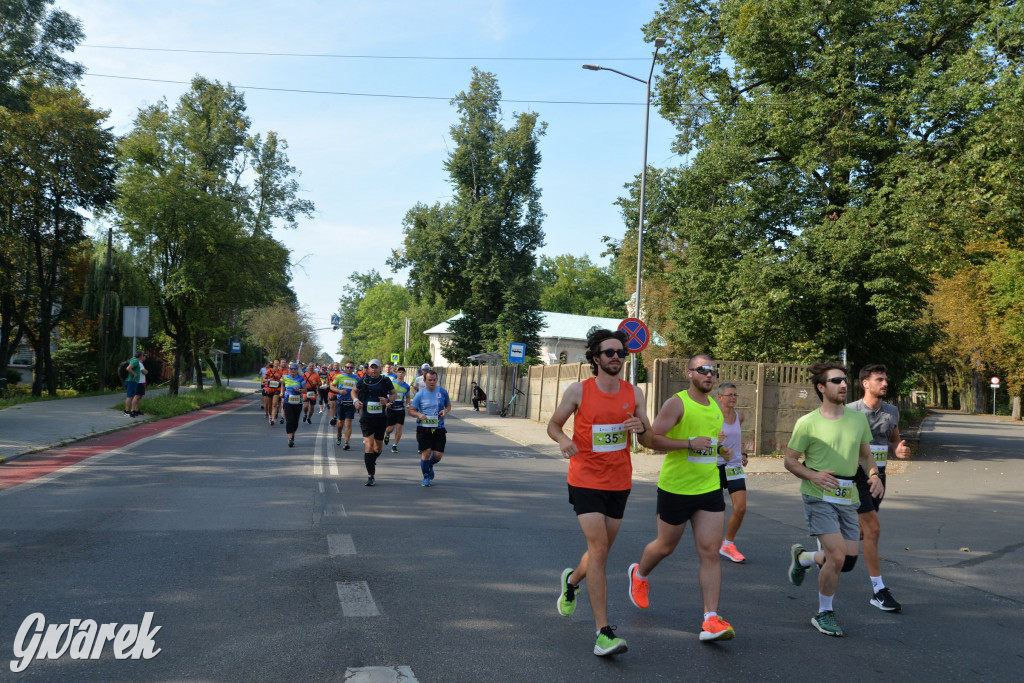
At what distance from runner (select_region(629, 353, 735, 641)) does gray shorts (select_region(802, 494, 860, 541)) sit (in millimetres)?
726

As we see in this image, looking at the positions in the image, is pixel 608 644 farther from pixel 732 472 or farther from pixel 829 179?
pixel 829 179

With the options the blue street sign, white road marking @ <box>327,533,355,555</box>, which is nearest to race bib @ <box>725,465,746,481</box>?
white road marking @ <box>327,533,355,555</box>

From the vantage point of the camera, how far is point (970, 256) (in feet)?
71.2

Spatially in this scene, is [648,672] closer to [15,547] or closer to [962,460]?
[15,547]

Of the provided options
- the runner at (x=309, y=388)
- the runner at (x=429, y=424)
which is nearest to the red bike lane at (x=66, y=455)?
the runner at (x=309, y=388)

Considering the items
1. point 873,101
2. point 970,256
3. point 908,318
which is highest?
point 873,101

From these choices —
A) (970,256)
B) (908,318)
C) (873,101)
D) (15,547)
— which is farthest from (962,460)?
(15,547)

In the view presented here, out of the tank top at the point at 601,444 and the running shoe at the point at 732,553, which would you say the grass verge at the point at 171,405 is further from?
the tank top at the point at 601,444

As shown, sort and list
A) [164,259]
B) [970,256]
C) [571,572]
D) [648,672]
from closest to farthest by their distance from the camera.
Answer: [648,672] < [571,572] < [970,256] < [164,259]

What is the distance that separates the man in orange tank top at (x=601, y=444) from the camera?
203 inches

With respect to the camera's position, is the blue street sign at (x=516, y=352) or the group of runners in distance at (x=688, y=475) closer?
the group of runners in distance at (x=688, y=475)

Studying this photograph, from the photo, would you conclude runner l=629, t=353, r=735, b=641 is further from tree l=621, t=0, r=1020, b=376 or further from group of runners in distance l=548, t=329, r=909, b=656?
tree l=621, t=0, r=1020, b=376

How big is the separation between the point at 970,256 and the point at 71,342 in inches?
1487

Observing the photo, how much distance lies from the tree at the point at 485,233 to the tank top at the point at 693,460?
47480mm
